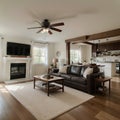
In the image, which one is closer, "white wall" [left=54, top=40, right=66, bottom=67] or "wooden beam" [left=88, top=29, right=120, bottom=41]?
"wooden beam" [left=88, top=29, right=120, bottom=41]

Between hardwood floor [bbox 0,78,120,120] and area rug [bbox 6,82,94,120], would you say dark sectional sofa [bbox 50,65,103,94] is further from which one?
hardwood floor [bbox 0,78,120,120]

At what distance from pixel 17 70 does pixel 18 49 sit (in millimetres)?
1236

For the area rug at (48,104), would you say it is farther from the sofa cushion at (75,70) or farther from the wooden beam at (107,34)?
the wooden beam at (107,34)

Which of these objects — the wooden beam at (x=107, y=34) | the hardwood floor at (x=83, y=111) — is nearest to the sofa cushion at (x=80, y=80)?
the hardwood floor at (x=83, y=111)

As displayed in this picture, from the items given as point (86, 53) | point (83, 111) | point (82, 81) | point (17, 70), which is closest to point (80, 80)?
point (82, 81)

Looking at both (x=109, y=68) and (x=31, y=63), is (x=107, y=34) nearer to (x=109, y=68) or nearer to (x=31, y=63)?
(x=109, y=68)

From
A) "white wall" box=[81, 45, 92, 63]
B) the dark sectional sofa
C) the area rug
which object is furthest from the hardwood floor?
"white wall" box=[81, 45, 92, 63]

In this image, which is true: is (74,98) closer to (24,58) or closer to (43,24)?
(43,24)

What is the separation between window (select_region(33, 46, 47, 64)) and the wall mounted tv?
0.62m

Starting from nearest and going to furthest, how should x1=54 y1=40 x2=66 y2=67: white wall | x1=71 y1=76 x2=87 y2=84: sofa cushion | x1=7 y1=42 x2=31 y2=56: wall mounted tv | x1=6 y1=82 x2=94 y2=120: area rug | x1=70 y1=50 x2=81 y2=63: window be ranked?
1. x1=6 y1=82 x2=94 y2=120: area rug
2. x1=71 y1=76 x2=87 y2=84: sofa cushion
3. x1=7 y1=42 x2=31 y2=56: wall mounted tv
4. x1=54 y1=40 x2=66 y2=67: white wall
5. x1=70 y1=50 x2=81 y2=63: window

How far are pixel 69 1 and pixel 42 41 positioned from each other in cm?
524

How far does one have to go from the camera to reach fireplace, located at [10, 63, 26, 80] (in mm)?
6039

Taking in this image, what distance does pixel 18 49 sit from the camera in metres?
6.22

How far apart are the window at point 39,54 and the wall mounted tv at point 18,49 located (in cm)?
62
